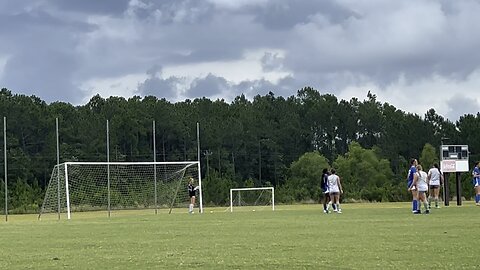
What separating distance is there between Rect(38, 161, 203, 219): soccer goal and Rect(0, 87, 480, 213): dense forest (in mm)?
12326

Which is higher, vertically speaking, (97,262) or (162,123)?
(162,123)

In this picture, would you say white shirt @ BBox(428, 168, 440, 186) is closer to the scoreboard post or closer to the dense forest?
the scoreboard post

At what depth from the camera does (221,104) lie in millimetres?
112188

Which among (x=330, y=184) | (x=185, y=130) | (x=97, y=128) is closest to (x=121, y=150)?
(x=97, y=128)

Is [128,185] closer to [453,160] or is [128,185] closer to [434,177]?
[453,160]

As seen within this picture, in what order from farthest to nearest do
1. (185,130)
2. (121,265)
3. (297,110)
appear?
1. (297,110)
2. (185,130)
3. (121,265)

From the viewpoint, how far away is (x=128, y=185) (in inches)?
2046

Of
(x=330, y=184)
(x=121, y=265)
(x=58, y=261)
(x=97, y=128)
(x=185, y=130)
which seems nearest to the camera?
(x=121, y=265)

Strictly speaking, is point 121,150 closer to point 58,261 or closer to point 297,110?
Answer: point 297,110

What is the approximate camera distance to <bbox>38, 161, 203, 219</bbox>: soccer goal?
48844 mm

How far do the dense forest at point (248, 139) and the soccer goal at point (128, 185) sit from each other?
12326 millimetres

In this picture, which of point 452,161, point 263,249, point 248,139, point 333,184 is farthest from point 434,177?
point 248,139

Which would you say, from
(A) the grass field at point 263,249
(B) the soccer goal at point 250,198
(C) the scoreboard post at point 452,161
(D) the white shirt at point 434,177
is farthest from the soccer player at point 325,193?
(B) the soccer goal at point 250,198

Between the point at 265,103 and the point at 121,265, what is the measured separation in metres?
103
